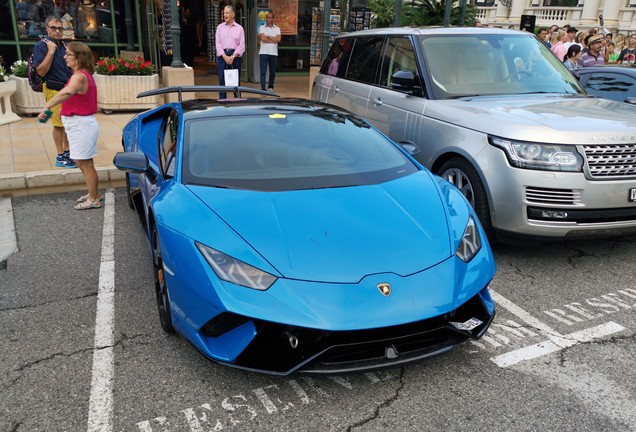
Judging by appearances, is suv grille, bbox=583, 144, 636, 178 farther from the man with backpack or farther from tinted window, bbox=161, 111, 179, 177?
the man with backpack

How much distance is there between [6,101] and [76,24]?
430 centimetres

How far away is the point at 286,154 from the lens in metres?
3.57

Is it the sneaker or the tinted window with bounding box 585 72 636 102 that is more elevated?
the tinted window with bounding box 585 72 636 102

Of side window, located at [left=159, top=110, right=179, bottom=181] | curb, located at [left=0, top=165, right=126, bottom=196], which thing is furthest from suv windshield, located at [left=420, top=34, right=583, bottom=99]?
curb, located at [left=0, top=165, right=126, bottom=196]

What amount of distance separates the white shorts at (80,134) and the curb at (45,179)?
3.83 feet

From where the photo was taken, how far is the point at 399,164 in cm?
370

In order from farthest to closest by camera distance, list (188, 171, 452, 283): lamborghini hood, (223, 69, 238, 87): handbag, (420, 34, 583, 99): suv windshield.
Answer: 1. (223, 69, 238, 87): handbag
2. (420, 34, 583, 99): suv windshield
3. (188, 171, 452, 283): lamborghini hood

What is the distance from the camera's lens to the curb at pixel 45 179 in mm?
6145

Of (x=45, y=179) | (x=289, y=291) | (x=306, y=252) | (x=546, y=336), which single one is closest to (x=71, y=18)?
(x=45, y=179)

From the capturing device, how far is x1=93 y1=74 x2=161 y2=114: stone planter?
9781 mm

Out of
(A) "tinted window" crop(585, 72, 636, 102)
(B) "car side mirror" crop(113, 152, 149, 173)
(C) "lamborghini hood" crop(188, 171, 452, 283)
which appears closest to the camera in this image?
(C) "lamborghini hood" crop(188, 171, 452, 283)

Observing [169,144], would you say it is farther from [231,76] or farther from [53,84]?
[231,76]

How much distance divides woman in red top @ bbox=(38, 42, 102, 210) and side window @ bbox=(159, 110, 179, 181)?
1.41m

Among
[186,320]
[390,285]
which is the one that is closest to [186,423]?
[186,320]
